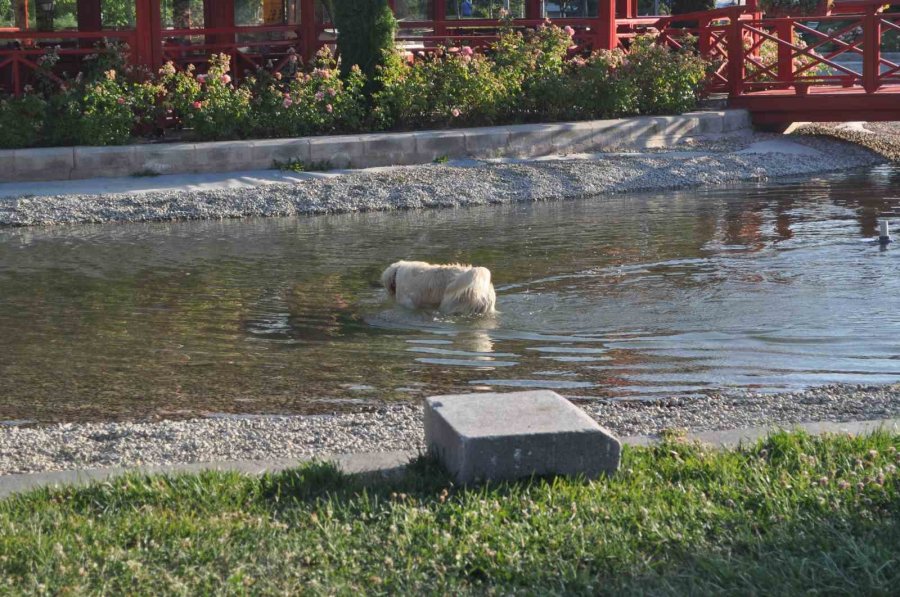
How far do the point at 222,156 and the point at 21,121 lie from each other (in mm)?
2753

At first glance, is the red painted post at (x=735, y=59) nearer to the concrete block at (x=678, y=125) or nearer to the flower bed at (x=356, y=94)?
the flower bed at (x=356, y=94)

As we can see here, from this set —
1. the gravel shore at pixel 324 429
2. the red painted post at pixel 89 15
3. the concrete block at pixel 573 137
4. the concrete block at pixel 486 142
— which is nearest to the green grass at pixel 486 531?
the gravel shore at pixel 324 429

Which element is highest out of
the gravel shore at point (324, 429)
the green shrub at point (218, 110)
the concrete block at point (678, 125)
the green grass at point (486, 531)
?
the green shrub at point (218, 110)

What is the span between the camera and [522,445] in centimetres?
486

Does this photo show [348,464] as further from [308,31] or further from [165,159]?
[308,31]

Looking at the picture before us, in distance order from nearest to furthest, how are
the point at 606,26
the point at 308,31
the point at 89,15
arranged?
the point at 308,31, the point at 89,15, the point at 606,26

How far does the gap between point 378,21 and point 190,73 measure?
9.69 feet

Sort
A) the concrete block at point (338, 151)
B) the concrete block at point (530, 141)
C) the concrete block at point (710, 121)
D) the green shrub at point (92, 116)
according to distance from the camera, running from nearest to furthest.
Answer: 1. the green shrub at point (92, 116)
2. the concrete block at point (338, 151)
3. the concrete block at point (530, 141)
4. the concrete block at point (710, 121)

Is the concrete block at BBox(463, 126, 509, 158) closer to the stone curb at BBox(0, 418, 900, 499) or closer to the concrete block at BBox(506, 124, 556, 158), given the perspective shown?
the concrete block at BBox(506, 124, 556, 158)

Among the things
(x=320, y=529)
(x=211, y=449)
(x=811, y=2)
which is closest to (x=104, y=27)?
(x=811, y=2)

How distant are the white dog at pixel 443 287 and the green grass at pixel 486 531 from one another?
4.06 meters

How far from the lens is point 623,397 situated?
706 centimetres

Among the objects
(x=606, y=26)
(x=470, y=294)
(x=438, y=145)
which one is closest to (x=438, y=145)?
(x=438, y=145)

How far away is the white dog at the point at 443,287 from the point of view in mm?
9109
